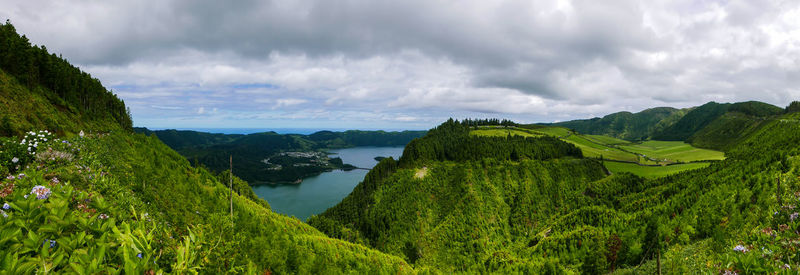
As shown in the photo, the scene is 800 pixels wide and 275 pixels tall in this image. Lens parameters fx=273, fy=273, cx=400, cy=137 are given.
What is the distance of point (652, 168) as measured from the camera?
8081 centimetres

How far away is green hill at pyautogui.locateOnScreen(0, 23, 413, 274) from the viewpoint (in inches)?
74.9

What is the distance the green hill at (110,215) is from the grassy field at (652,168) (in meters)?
85.2

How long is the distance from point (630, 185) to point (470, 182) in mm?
41957

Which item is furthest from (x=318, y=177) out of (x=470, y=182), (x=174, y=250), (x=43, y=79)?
(x=174, y=250)

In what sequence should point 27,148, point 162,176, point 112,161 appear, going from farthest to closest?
1. point 162,176
2. point 112,161
3. point 27,148

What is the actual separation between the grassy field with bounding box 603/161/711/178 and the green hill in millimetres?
85160

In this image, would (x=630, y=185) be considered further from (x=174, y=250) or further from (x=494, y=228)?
(x=174, y=250)

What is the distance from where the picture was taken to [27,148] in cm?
984

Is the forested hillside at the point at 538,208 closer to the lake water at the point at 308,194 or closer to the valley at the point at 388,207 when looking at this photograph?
the valley at the point at 388,207

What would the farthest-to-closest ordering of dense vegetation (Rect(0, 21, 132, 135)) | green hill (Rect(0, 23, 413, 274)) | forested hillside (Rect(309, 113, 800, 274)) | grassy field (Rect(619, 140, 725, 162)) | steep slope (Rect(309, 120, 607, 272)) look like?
grassy field (Rect(619, 140, 725, 162))
steep slope (Rect(309, 120, 607, 272))
forested hillside (Rect(309, 113, 800, 274))
dense vegetation (Rect(0, 21, 132, 135))
green hill (Rect(0, 23, 413, 274))

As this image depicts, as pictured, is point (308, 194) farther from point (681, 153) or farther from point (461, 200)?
point (681, 153)

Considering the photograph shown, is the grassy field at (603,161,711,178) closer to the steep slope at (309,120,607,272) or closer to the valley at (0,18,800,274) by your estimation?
the valley at (0,18,800,274)

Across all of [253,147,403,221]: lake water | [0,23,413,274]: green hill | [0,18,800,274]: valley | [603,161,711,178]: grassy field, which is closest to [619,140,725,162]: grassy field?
[0,18,800,274]: valley

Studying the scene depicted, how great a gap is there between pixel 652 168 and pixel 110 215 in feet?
363
